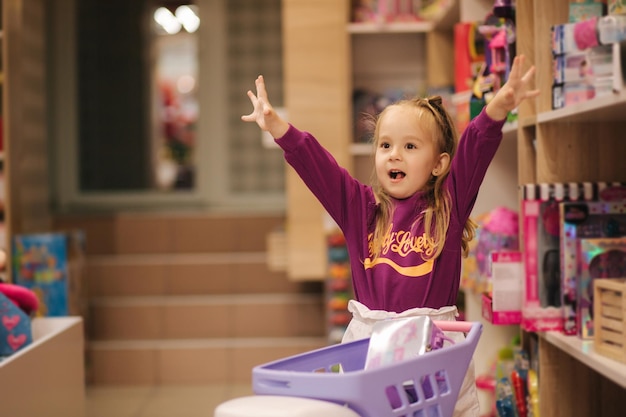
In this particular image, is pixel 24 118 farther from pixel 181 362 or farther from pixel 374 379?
pixel 374 379

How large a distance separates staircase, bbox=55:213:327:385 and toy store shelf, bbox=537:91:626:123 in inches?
118

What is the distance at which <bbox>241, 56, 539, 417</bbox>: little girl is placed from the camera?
1797 mm

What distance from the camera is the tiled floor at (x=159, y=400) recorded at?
13.5 ft

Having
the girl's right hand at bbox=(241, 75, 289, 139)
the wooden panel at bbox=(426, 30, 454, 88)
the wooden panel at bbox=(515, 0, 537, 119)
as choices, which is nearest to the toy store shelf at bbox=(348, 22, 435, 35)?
the wooden panel at bbox=(426, 30, 454, 88)

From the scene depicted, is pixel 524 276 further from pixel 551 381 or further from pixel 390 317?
pixel 390 317

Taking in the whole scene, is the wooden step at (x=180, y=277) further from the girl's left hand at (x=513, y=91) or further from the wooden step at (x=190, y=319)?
the girl's left hand at (x=513, y=91)

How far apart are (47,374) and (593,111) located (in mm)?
1564

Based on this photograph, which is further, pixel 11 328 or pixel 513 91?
pixel 11 328

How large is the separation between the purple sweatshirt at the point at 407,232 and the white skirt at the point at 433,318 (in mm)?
30

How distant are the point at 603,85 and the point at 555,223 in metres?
0.40

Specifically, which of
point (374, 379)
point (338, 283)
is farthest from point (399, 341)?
point (338, 283)

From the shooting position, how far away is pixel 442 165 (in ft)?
6.18

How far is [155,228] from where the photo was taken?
553cm

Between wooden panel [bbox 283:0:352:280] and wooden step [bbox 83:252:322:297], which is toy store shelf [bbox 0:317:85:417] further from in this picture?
wooden step [bbox 83:252:322:297]
